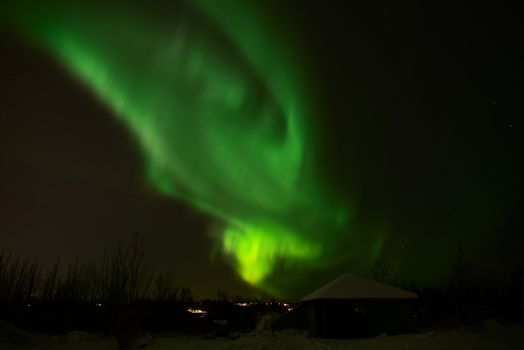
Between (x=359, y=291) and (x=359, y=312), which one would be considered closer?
(x=359, y=312)

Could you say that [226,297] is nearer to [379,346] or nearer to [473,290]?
[473,290]

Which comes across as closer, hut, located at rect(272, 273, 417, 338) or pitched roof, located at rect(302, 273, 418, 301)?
hut, located at rect(272, 273, 417, 338)

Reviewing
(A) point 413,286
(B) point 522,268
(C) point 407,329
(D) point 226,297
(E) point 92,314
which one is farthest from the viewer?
(D) point 226,297

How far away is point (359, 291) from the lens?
1101 inches

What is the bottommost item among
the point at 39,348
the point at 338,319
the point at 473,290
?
the point at 39,348

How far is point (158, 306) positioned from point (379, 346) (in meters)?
22.6

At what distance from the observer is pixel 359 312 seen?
27266 millimetres

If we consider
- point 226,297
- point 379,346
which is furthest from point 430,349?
point 226,297

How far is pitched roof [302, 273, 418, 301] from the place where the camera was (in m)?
27.2

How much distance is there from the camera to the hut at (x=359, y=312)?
1051 inches

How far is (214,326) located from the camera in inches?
1177

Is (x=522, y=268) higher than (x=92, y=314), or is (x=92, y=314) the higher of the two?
(x=522, y=268)

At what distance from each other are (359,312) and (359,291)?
139 cm

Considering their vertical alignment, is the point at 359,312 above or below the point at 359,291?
below
